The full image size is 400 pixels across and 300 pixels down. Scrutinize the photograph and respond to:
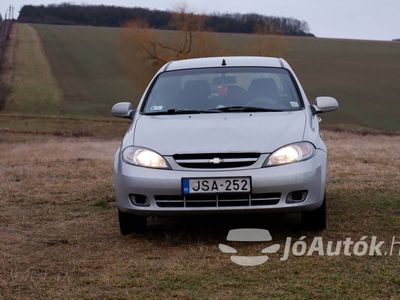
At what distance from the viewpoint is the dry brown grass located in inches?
141

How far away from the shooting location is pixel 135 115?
19.4ft

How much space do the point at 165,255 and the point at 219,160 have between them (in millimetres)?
866

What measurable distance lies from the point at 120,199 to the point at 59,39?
221 ft

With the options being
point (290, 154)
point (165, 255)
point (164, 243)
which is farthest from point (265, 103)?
point (165, 255)

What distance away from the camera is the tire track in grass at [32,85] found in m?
37.5

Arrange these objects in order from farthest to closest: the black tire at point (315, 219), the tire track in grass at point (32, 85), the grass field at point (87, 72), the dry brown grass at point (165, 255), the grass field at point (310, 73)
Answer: the grass field at point (87, 72)
the grass field at point (310, 73)
the tire track in grass at point (32, 85)
the black tire at point (315, 219)
the dry brown grass at point (165, 255)

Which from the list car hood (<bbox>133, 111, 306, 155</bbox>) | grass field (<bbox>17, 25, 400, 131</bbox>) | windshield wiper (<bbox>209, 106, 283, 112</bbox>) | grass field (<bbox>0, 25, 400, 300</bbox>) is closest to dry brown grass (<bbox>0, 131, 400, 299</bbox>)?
grass field (<bbox>0, 25, 400, 300</bbox>)

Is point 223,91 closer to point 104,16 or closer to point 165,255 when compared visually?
point 165,255

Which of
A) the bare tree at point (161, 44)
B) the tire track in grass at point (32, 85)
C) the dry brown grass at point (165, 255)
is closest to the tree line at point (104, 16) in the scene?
the tire track in grass at point (32, 85)

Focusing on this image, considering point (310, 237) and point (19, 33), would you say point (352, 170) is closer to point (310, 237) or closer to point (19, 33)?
point (310, 237)

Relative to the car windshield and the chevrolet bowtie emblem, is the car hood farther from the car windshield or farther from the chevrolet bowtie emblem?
the car windshield

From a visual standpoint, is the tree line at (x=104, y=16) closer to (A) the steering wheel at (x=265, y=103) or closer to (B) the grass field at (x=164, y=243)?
(B) the grass field at (x=164, y=243)

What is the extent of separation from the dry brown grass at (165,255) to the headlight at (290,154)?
26.9 inches

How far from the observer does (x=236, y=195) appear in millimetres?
4684
